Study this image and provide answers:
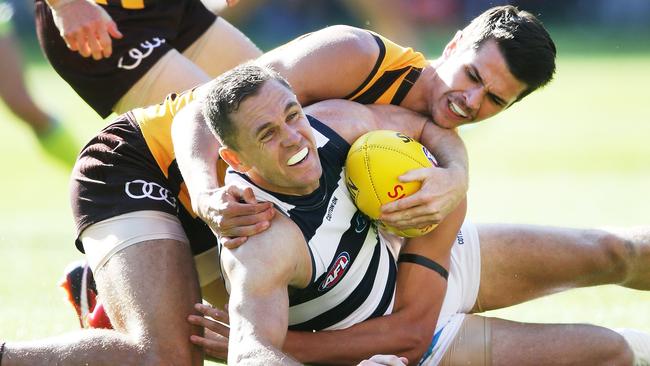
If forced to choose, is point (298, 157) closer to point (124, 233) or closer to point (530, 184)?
point (124, 233)

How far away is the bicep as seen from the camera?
5531 mm

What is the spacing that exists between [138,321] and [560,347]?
6.80ft

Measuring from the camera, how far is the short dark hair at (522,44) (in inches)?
221

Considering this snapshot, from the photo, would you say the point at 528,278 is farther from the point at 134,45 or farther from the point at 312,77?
the point at 134,45

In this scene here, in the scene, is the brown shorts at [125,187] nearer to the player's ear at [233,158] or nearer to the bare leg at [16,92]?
the player's ear at [233,158]

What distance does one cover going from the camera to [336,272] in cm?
502

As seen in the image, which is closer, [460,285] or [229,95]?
[229,95]

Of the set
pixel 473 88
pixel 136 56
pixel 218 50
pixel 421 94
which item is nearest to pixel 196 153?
pixel 421 94

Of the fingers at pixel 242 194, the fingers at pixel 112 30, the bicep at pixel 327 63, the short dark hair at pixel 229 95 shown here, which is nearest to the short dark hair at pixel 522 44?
the bicep at pixel 327 63

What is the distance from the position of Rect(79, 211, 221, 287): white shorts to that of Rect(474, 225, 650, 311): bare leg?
5.35 feet

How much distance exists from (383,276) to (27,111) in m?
5.64

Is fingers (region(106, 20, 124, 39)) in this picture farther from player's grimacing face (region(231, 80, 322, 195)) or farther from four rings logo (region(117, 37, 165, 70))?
player's grimacing face (region(231, 80, 322, 195))

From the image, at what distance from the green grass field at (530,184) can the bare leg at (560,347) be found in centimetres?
123

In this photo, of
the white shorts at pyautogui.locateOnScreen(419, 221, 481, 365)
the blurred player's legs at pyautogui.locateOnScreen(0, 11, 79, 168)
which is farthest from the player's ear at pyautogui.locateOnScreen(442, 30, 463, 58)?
the blurred player's legs at pyautogui.locateOnScreen(0, 11, 79, 168)
